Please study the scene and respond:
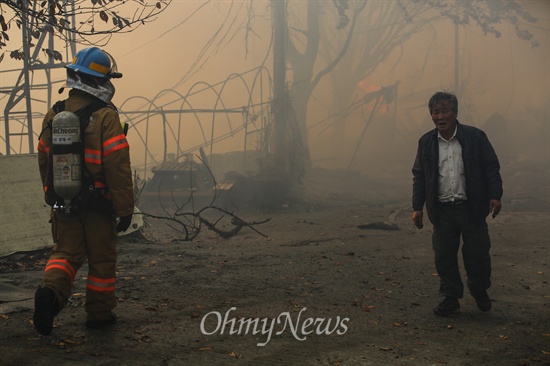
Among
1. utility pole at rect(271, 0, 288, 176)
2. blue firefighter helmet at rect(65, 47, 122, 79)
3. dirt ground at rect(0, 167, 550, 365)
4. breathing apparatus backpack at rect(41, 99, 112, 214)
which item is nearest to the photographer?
dirt ground at rect(0, 167, 550, 365)

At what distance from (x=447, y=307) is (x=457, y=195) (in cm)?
88

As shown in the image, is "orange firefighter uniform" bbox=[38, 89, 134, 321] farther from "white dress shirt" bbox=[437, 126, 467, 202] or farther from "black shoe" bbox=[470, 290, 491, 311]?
"black shoe" bbox=[470, 290, 491, 311]

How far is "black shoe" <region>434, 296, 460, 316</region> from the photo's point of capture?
513cm

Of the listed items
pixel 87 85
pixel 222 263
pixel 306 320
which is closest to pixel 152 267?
pixel 222 263

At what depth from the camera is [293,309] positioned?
16.9 ft

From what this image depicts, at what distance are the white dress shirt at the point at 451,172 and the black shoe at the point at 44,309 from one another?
3020mm

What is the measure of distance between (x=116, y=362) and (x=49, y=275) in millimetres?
781

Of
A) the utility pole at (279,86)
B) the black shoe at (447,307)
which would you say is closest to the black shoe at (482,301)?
the black shoe at (447,307)

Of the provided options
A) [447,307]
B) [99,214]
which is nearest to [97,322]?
[99,214]

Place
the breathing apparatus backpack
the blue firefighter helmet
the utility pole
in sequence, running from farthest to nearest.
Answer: the utility pole, the blue firefighter helmet, the breathing apparatus backpack

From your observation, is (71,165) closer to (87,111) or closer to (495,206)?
(87,111)

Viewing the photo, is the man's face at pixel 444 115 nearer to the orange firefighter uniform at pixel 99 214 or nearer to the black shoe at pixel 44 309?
the orange firefighter uniform at pixel 99 214

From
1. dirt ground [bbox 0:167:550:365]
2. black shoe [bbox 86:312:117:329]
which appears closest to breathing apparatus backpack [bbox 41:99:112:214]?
black shoe [bbox 86:312:117:329]

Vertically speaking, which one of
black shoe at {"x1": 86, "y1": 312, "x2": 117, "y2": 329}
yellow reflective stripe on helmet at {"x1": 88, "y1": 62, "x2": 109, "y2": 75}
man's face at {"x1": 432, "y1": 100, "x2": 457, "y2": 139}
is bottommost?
black shoe at {"x1": 86, "y1": 312, "x2": 117, "y2": 329}
